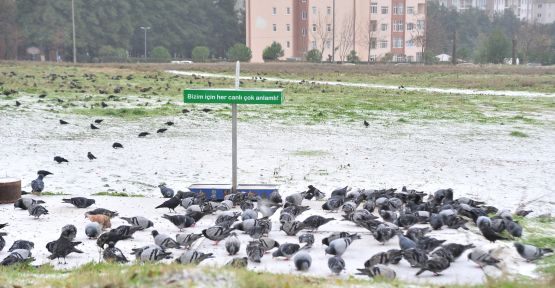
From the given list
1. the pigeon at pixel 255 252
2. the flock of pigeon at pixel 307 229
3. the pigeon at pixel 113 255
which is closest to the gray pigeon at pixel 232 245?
the flock of pigeon at pixel 307 229

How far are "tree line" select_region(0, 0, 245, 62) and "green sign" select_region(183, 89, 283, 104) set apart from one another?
64615 mm

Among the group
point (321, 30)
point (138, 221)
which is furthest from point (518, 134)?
point (321, 30)

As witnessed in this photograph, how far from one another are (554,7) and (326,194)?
181 m

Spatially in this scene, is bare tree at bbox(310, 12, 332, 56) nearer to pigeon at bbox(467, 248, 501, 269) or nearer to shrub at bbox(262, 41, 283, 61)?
shrub at bbox(262, 41, 283, 61)

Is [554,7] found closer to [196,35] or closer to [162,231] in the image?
[196,35]

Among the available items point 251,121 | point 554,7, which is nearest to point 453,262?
point 251,121

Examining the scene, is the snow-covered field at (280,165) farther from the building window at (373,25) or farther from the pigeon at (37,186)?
the building window at (373,25)

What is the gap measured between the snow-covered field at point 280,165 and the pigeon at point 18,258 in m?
0.12

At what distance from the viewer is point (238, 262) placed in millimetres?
A: 5887

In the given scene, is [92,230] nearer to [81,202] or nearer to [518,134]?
[81,202]

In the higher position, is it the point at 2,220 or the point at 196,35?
the point at 196,35

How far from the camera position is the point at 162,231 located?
24.8 ft

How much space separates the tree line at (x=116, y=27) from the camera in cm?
7225

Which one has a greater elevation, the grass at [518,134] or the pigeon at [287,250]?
the grass at [518,134]
